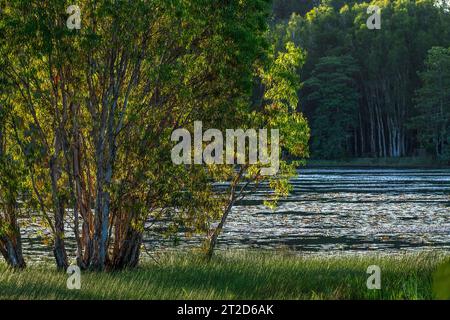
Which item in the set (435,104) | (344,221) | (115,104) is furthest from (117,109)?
(435,104)

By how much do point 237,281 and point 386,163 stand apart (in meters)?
79.0

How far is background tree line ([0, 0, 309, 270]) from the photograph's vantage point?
18.5m

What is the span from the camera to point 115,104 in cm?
1948

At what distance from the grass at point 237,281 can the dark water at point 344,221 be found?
834cm

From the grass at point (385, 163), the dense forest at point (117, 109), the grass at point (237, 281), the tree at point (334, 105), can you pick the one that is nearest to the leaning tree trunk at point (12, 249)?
the dense forest at point (117, 109)

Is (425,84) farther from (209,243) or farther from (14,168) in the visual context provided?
(14,168)

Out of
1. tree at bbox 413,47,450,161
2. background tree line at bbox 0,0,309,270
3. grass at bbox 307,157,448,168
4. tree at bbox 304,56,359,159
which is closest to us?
background tree line at bbox 0,0,309,270

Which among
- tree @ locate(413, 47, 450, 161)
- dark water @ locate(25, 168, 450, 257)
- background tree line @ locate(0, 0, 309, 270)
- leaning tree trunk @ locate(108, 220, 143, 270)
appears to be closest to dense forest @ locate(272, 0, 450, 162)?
tree @ locate(413, 47, 450, 161)

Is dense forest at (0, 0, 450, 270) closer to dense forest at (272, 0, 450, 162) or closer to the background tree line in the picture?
the background tree line

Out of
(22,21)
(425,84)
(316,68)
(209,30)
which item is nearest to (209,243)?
(209,30)

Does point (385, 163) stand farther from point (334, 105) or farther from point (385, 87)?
point (334, 105)

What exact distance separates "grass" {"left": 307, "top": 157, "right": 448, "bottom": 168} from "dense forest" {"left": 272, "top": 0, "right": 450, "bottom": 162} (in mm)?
1001

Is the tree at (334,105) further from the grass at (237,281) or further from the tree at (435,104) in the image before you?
the grass at (237,281)

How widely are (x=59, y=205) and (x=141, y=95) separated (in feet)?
10.3
